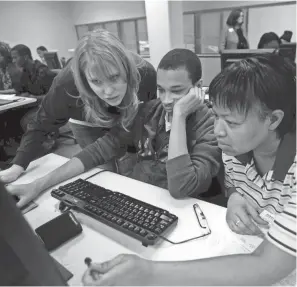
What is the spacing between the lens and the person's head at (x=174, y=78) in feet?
3.65

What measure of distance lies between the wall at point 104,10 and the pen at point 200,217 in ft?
22.3

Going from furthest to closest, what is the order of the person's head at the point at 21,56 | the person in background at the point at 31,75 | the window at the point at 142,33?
the window at the point at 142,33
the person's head at the point at 21,56
the person in background at the point at 31,75

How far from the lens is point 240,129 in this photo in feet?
2.22

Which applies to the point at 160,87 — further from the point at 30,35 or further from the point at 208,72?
the point at 30,35

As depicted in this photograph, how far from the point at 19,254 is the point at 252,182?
68 cm

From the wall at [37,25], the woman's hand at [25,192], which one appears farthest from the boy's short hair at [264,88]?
the wall at [37,25]

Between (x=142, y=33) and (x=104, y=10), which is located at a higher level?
(x=104, y=10)

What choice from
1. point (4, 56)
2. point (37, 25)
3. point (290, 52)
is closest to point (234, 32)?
point (4, 56)

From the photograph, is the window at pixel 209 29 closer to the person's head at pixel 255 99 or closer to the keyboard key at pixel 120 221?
the person's head at pixel 255 99

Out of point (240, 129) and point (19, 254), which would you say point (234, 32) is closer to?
point (240, 129)

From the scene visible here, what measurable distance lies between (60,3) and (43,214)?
853 centimetres

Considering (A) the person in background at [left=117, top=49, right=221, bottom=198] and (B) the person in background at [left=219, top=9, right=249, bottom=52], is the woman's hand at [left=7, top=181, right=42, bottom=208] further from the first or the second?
(B) the person in background at [left=219, top=9, right=249, bottom=52]

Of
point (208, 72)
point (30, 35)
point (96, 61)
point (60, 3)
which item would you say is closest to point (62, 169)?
point (96, 61)

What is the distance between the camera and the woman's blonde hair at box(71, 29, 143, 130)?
114cm
